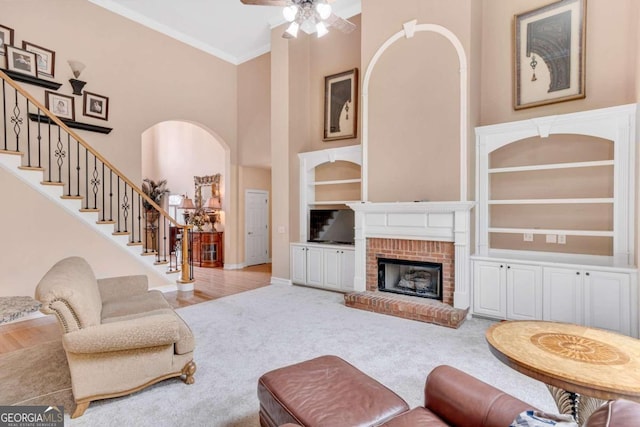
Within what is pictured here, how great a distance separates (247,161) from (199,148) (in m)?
2.06

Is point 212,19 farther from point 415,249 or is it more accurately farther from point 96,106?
point 415,249

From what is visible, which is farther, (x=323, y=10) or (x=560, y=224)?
(x=560, y=224)

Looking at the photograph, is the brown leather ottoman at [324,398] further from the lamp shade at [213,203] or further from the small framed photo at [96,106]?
the lamp shade at [213,203]

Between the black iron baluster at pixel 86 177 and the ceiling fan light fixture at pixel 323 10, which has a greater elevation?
the ceiling fan light fixture at pixel 323 10

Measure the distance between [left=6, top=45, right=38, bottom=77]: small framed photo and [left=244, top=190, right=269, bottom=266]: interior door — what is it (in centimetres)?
450

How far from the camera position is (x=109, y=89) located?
224 inches

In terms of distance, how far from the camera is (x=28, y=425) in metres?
2.02

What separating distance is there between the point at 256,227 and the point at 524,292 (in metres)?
6.31

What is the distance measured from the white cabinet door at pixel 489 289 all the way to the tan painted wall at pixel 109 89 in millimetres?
5371

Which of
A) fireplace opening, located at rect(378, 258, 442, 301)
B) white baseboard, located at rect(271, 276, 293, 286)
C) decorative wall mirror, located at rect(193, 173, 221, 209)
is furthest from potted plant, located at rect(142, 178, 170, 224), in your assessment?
fireplace opening, located at rect(378, 258, 442, 301)

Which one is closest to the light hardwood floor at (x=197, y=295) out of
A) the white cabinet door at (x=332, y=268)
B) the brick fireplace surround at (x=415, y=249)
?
the white cabinet door at (x=332, y=268)

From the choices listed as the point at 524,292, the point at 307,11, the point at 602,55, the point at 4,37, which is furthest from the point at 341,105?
the point at 4,37

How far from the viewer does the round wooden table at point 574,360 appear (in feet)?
4.72

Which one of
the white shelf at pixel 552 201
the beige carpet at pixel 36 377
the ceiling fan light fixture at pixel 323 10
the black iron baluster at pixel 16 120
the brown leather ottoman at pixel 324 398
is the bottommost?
the beige carpet at pixel 36 377
